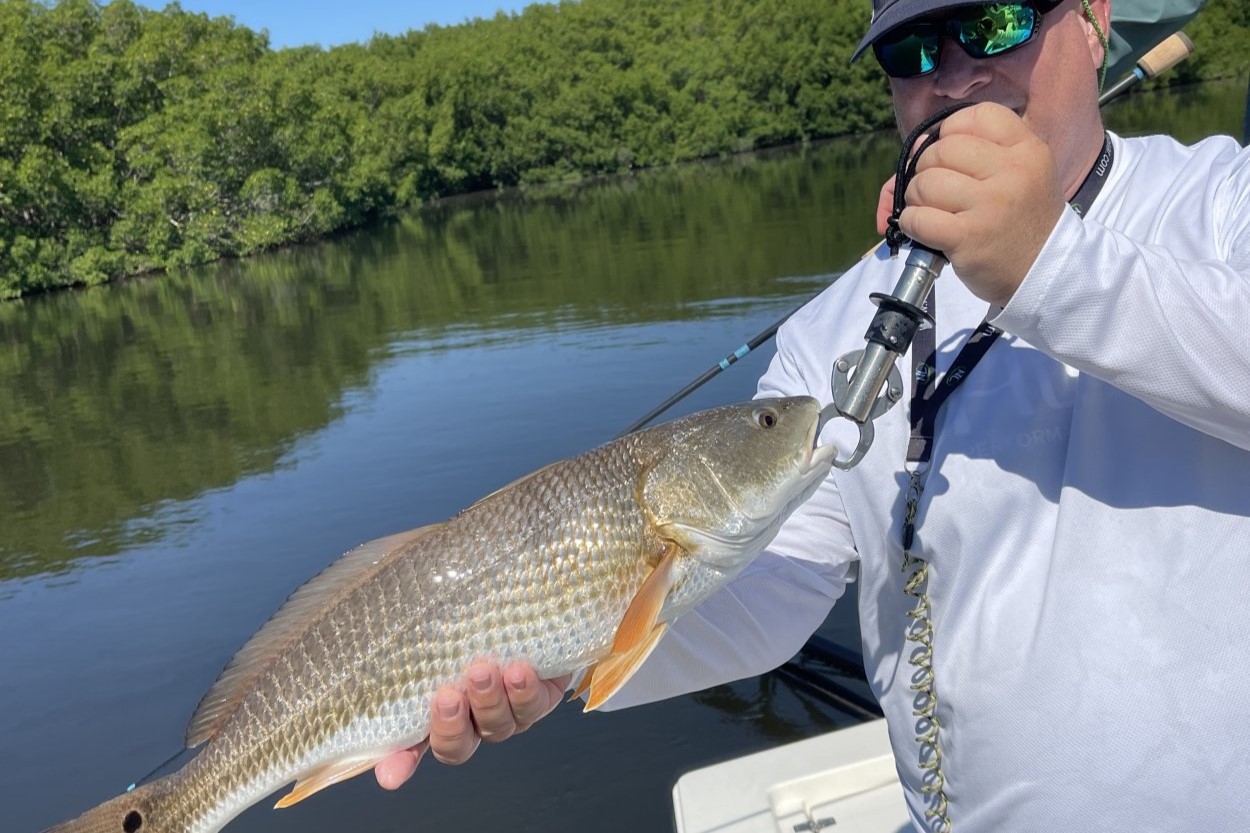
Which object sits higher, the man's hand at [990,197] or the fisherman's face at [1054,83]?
the fisherman's face at [1054,83]

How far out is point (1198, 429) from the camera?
5.32 ft

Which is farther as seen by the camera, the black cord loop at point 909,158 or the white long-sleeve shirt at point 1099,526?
the black cord loop at point 909,158

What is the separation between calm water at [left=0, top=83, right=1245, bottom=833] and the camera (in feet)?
20.1

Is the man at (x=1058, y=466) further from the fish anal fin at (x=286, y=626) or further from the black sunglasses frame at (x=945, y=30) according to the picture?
the fish anal fin at (x=286, y=626)

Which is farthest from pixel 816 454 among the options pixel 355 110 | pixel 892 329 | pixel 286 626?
pixel 355 110

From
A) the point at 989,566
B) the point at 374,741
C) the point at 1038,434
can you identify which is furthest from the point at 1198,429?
the point at 374,741

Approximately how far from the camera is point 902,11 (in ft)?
6.51

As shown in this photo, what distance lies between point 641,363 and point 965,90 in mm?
12497

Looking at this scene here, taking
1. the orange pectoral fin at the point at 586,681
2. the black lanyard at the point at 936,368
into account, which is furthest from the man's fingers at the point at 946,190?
the orange pectoral fin at the point at 586,681

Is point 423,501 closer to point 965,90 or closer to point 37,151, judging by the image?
point 965,90

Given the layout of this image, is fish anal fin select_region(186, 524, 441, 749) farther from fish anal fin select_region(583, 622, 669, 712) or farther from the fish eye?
the fish eye

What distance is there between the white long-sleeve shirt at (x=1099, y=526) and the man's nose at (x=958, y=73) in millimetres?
325

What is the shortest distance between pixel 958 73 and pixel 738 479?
0.98 meters

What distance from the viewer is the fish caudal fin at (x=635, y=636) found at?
2184 mm
